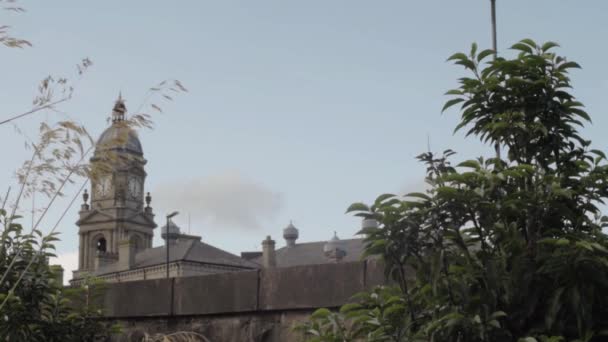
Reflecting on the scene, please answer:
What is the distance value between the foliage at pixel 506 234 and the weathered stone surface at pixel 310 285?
1263 mm

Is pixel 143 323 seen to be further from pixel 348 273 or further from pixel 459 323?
pixel 459 323

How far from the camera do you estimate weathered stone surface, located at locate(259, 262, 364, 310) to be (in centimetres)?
719

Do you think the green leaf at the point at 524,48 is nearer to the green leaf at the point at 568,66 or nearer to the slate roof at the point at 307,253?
the green leaf at the point at 568,66

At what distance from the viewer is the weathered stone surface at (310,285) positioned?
7188mm

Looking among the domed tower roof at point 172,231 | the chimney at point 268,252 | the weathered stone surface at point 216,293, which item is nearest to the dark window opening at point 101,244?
the domed tower roof at point 172,231

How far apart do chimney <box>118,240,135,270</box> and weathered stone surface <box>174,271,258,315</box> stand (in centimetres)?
8930

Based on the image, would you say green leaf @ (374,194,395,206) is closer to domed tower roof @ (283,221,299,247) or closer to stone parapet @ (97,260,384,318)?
stone parapet @ (97,260,384,318)

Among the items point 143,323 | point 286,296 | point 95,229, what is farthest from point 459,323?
point 95,229

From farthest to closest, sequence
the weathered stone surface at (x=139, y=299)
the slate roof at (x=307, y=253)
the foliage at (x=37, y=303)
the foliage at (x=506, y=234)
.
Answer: the slate roof at (x=307, y=253), the weathered stone surface at (x=139, y=299), the foliage at (x=37, y=303), the foliage at (x=506, y=234)

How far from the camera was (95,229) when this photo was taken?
414ft

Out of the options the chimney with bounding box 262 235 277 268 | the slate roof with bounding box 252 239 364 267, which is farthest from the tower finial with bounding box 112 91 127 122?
the slate roof with bounding box 252 239 364 267

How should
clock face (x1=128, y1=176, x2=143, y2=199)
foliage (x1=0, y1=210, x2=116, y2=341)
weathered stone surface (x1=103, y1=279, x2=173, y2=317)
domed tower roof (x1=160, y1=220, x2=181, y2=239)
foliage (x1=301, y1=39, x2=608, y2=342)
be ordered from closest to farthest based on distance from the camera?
foliage (x1=301, y1=39, x2=608, y2=342)
foliage (x1=0, y1=210, x2=116, y2=341)
weathered stone surface (x1=103, y1=279, x2=173, y2=317)
domed tower roof (x1=160, y1=220, x2=181, y2=239)
clock face (x1=128, y1=176, x2=143, y2=199)

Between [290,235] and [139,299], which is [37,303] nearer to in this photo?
[139,299]

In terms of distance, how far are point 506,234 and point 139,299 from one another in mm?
3836
